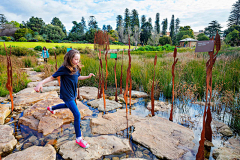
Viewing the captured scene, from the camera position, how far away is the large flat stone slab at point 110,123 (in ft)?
6.95

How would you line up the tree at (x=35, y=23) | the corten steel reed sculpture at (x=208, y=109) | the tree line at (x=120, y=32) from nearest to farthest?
the corten steel reed sculpture at (x=208, y=109)
the tree line at (x=120, y=32)
the tree at (x=35, y=23)

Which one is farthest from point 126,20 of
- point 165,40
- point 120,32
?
point 165,40

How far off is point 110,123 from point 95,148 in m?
0.65

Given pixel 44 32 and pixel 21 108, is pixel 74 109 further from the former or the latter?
pixel 44 32

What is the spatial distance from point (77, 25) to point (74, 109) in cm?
5023

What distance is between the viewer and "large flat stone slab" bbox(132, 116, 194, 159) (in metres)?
1.65

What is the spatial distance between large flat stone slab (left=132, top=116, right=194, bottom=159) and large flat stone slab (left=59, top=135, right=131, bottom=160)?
0.26m

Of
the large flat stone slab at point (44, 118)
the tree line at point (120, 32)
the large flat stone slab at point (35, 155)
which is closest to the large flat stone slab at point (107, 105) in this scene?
the large flat stone slab at point (44, 118)

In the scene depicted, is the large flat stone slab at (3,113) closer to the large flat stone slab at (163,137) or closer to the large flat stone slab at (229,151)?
the large flat stone slab at (163,137)

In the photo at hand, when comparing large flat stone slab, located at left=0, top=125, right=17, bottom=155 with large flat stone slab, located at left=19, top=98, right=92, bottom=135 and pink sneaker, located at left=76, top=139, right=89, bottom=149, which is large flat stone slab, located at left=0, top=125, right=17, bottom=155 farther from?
pink sneaker, located at left=76, top=139, right=89, bottom=149

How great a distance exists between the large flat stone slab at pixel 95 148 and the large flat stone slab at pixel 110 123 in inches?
9.8

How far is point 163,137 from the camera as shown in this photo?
191 cm

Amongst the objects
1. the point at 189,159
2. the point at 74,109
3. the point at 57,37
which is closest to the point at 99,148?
the point at 74,109

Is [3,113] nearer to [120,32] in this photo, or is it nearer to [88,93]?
[88,93]
